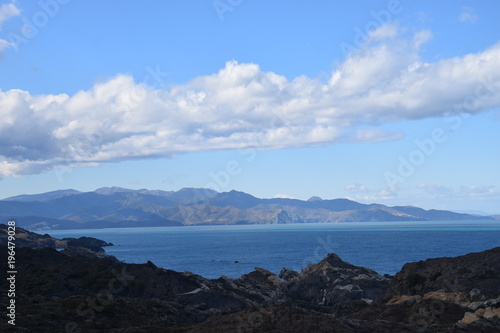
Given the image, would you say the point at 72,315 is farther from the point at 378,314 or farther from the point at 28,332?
the point at 378,314

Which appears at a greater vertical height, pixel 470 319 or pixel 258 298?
pixel 470 319

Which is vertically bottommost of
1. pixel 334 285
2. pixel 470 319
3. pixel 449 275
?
pixel 334 285

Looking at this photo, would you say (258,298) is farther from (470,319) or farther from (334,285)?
(470,319)

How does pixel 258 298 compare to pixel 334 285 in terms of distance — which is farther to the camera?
pixel 334 285

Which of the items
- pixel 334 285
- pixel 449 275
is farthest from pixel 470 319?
pixel 334 285

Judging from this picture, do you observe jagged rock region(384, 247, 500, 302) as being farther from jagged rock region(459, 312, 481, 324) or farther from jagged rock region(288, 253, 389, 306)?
jagged rock region(459, 312, 481, 324)

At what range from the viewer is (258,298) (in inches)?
3804

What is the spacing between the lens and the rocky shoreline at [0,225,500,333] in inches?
1677

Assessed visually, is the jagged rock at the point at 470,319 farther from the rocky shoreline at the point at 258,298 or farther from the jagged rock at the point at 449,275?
the jagged rock at the point at 449,275

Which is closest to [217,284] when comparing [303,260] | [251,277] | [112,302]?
[251,277]

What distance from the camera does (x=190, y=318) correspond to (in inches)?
2763

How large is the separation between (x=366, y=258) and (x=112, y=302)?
460 ft

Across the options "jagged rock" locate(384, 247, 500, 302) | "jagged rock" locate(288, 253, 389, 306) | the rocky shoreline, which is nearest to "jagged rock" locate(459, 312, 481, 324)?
the rocky shoreline

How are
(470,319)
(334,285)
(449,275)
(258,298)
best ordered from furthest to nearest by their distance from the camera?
(334,285) < (258,298) < (449,275) < (470,319)
